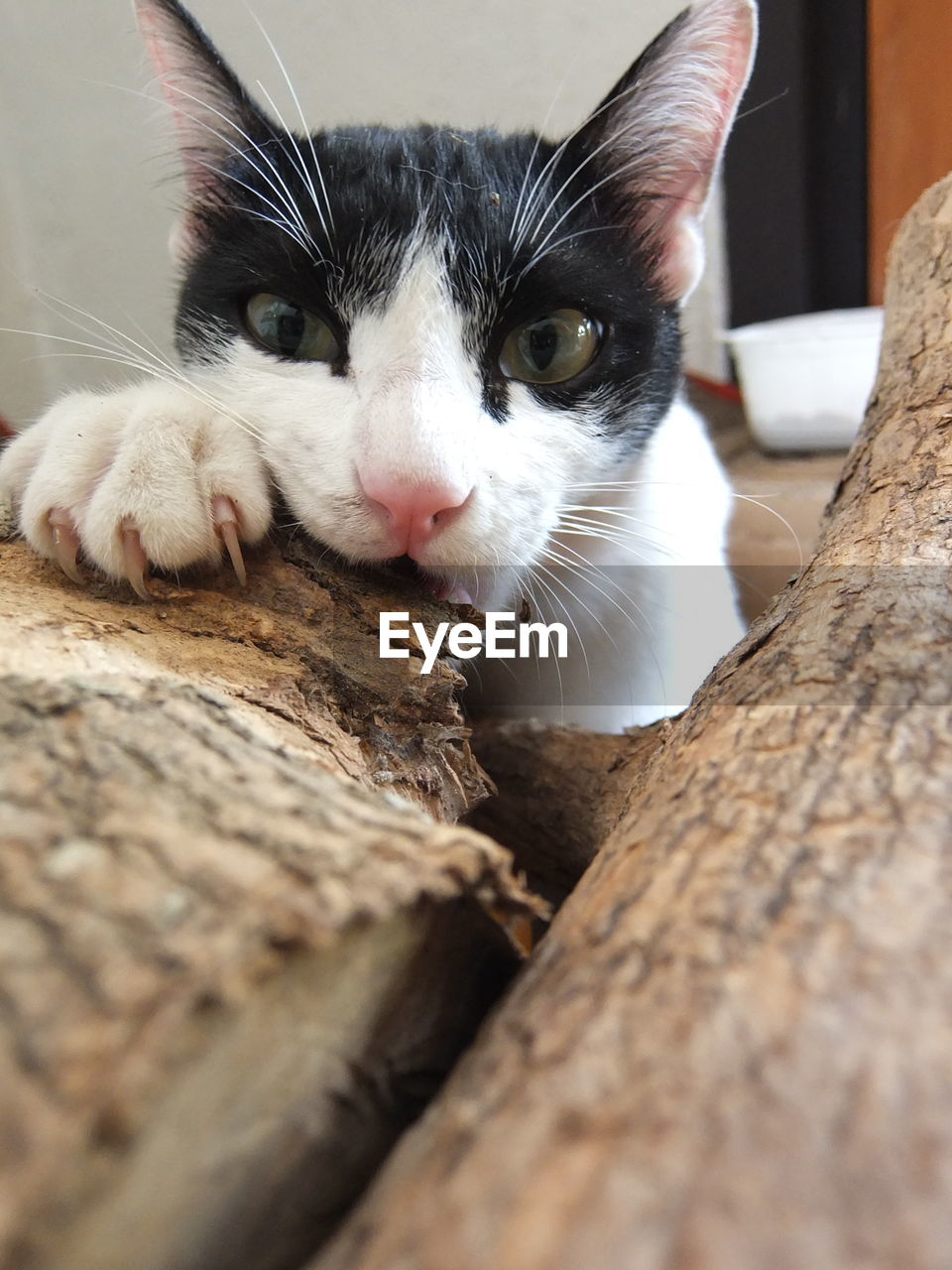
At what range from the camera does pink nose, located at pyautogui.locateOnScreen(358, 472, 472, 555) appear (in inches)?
25.2

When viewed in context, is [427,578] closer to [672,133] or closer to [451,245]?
[451,245]

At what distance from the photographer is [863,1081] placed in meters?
0.26

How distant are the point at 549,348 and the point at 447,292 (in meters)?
0.13

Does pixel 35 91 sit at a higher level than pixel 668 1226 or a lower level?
higher

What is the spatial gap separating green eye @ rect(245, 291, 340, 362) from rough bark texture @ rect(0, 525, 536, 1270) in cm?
48

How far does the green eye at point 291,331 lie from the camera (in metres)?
0.83

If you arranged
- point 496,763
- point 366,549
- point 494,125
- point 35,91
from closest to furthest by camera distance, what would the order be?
1. point 366,549
2. point 496,763
3. point 35,91
4. point 494,125

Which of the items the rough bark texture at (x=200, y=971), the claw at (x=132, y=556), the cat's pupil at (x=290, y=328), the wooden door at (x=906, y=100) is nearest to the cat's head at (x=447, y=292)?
the cat's pupil at (x=290, y=328)

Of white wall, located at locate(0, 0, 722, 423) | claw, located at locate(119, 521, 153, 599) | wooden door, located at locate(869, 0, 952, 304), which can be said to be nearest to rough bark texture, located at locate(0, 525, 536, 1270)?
claw, located at locate(119, 521, 153, 599)

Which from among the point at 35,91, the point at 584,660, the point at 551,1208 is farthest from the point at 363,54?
the point at 551,1208

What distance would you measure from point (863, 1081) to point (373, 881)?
0.17 metres

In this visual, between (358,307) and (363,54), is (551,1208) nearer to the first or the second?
(358,307)

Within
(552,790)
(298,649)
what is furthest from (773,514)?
(298,649)

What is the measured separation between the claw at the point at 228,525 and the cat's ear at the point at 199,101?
17.7 inches
